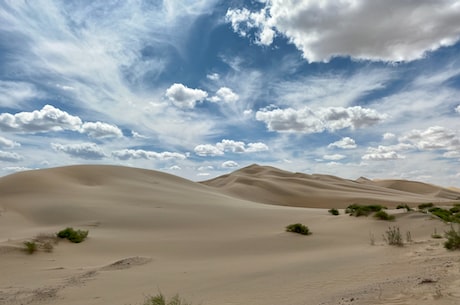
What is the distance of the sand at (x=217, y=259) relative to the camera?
6.30m

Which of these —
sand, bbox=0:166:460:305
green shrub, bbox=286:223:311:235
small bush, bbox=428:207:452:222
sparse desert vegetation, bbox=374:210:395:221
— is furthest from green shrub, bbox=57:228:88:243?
small bush, bbox=428:207:452:222

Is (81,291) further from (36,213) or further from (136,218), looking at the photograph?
(36,213)

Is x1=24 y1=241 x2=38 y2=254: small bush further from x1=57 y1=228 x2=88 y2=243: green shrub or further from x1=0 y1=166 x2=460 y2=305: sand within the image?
x1=57 y1=228 x2=88 y2=243: green shrub

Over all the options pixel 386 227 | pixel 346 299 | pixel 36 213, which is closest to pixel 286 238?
pixel 386 227

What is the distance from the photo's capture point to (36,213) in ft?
68.2

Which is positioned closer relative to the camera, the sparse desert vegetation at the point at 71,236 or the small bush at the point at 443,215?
the sparse desert vegetation at the point at 71,236

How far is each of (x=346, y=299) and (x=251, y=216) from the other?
1531 cm

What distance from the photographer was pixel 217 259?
10.9 metres

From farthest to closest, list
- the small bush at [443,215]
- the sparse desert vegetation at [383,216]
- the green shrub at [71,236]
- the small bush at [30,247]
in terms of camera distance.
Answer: the sparse desert vegetation at [383,216] < the small bush at [443,215] < the green shrub at [71,236] < the small bush at [30,247]

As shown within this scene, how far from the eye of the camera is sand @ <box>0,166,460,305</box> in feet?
20.7

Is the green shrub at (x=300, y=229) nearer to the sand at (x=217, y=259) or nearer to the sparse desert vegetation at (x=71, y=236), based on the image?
the sand at (x=217, y=259)

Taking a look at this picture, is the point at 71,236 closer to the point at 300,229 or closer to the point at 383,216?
the point at 300,229

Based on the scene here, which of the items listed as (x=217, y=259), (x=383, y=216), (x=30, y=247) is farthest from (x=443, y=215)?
(x=30, y=247)

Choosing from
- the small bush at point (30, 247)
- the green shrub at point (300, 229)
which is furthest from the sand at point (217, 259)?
the green shrub at point (300, 229)
